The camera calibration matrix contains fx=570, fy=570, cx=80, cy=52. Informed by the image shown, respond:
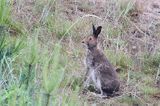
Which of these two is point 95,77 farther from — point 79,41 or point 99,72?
point 79,41

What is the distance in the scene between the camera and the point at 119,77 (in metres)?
6.12

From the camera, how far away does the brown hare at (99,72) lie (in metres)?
5.69

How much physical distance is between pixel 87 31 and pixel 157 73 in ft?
3.30

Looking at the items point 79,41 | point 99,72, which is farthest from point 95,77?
point 79,41

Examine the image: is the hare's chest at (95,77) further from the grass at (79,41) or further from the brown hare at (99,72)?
the grass at (79,41)

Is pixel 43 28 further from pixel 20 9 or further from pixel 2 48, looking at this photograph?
pixel 2 48

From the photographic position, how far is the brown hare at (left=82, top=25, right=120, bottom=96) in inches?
224

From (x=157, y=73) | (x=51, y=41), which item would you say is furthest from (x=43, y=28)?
(x=157, y=73)

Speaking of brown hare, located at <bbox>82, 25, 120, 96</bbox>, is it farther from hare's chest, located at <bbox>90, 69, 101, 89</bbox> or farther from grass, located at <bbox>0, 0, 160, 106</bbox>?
grass, located at <bbox>0, 0, 160, 106</bbox>

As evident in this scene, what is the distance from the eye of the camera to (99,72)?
227 inches

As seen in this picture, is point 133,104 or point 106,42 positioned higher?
point 106,42

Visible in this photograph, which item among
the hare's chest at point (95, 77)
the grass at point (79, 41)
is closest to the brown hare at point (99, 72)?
the hare's chest at point (95, 77)

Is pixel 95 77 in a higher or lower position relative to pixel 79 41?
lower

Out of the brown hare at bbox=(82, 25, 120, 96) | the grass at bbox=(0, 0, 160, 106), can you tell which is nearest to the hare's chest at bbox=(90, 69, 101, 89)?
the brown hare at bbox=(82, 25, 120, 96)
